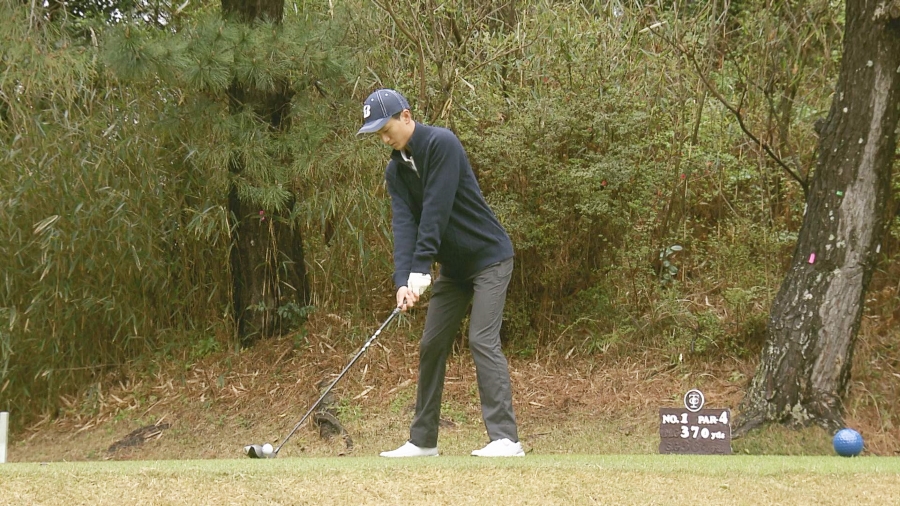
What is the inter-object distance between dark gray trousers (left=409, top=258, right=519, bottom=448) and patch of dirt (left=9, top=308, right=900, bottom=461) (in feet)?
6.07

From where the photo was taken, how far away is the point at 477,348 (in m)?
4.67

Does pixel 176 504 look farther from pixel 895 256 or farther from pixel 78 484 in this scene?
pixel 895 256

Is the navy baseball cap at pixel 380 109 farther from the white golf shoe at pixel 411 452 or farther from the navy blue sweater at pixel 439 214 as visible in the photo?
the white golf shoe at pixel 411 452

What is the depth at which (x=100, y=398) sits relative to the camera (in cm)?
816

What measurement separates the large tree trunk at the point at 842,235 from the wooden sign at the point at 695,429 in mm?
1094

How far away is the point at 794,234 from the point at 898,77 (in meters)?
1.81

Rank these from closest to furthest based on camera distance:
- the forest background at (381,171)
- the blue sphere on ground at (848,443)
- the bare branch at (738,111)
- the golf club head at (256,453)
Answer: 1. the blue sphere on ground at (848,443)
2. the golf club head at (256,453)
3. the bare branch at (738,111)
4. the forest background at (381,171)

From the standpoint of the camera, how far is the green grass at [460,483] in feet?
12.5

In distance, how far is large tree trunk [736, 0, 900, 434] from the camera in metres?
5.74

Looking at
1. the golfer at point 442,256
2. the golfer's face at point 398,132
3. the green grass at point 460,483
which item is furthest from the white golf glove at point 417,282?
the green grass at point 460,483

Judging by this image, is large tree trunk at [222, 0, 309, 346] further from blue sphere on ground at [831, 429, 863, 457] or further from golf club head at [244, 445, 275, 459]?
blue sphere on ground at [831, 429, 863, 457]

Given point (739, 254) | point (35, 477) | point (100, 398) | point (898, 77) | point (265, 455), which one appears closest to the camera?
point (35, 477)

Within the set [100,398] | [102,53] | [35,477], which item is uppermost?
[102,53]

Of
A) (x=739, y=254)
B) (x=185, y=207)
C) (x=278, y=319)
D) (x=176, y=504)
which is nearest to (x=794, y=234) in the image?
(x=739, y=254)
